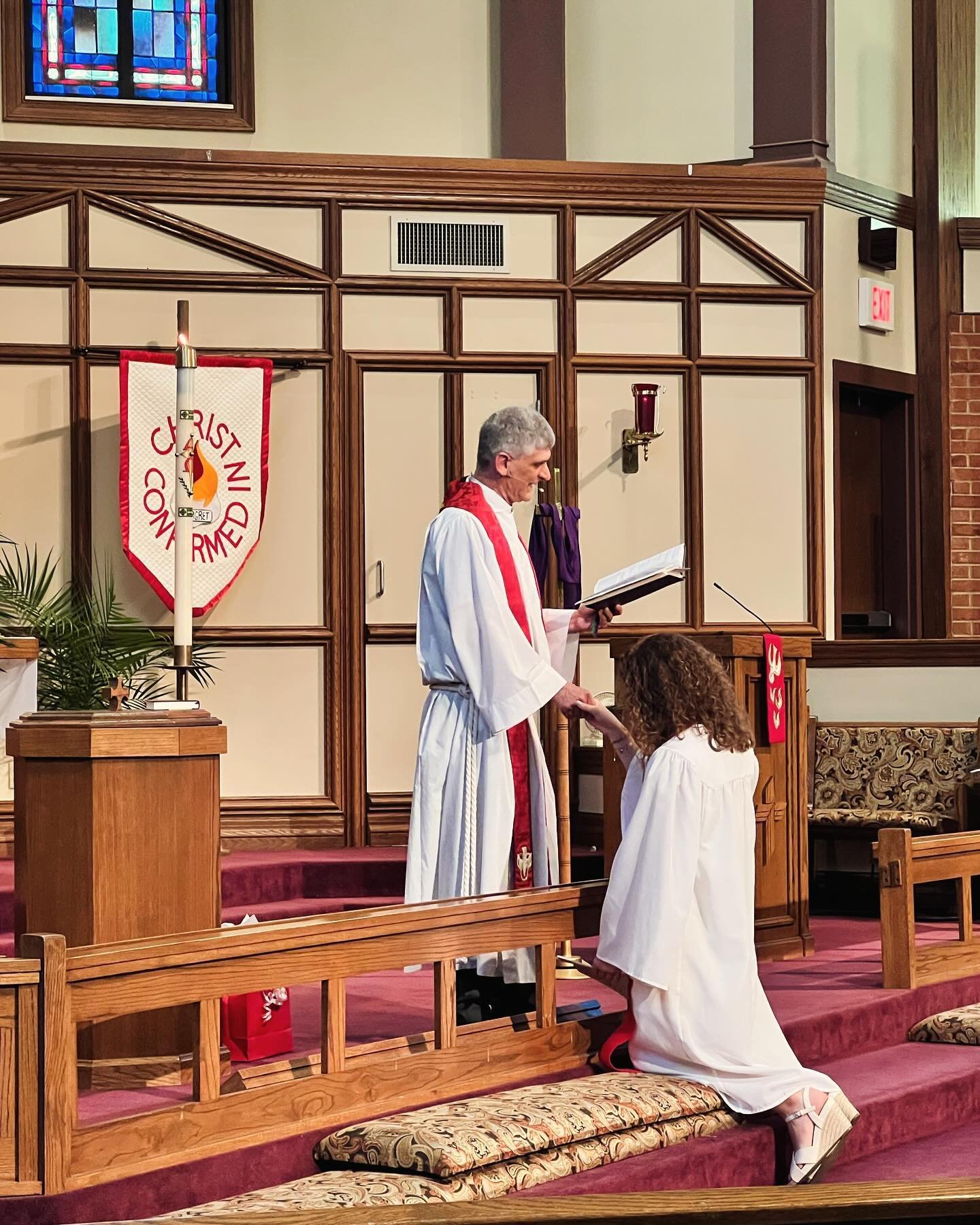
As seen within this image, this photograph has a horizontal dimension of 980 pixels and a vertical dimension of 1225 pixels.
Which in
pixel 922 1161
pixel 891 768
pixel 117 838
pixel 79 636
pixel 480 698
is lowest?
pixel 922 1161

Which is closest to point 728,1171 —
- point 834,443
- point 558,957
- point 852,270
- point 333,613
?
point 558,957

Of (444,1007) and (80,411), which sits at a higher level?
(80,411)

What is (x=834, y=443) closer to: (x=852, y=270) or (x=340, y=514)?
(x=852, y=270)

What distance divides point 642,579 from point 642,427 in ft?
12.8

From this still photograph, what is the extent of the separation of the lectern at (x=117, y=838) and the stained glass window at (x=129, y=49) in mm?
5295

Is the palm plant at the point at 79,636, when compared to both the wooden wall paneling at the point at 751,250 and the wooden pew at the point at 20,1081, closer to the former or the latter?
the wooden wall paneling at the point at 751,250

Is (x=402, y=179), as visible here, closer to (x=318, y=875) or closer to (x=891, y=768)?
(x=318, y=875)

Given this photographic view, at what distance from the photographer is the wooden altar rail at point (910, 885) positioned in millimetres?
5258

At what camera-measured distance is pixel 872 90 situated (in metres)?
9.12

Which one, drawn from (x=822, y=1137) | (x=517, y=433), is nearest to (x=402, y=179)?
(x=517, y=433)

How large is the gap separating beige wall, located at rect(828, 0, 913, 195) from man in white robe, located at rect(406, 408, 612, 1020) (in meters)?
5.00

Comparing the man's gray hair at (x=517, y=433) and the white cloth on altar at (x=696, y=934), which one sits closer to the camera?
the white cloth on altar at (x=696, y=934)

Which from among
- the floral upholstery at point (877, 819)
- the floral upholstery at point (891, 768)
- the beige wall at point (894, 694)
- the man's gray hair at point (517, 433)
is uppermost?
the man's gray hair at point (517, 433)

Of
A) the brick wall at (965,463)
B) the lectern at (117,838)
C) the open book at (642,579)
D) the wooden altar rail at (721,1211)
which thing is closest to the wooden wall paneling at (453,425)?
the brick wall at (965,463)
